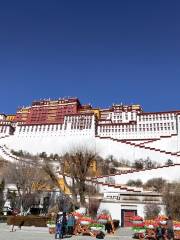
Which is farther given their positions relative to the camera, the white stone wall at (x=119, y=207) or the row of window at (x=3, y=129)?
the row of window at (x=3, y=129)

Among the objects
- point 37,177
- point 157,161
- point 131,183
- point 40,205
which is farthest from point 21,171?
point 157,161

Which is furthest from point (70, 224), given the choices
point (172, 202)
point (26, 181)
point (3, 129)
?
point (3, 129)

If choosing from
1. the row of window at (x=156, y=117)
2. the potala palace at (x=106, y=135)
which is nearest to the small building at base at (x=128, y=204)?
the potala palace at (x=106, y=135)

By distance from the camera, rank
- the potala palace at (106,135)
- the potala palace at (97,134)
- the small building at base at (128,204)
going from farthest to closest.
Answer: the potala palace at (97,134), the potala palace at (106,135), the small building at base at (128,204)

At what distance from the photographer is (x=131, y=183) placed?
3447 centimetres

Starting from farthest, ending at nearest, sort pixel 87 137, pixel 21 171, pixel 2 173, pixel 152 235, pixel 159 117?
pixel 159 117 → pixel 87 137 → pixel 2 173 → pixel 21 171 → pixel 152 235

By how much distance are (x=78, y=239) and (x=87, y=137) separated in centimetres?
4703

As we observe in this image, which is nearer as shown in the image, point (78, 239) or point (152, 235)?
point (78, 239)

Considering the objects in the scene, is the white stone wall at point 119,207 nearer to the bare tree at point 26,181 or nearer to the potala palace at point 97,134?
the bare tree at point 26,181

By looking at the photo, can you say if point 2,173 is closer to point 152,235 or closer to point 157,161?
point 157,161

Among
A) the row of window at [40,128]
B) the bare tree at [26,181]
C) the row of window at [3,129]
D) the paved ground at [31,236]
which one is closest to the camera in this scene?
the paved ground at [31,236]

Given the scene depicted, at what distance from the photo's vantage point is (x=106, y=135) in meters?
63.8

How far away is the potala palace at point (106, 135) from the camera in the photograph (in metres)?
35.5

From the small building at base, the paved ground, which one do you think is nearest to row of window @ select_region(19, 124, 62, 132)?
the small building at base
